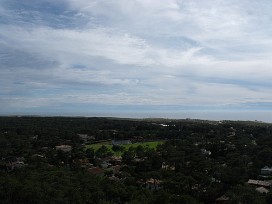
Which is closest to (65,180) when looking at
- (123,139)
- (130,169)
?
(130,169)

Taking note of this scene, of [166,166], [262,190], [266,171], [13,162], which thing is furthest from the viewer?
[13,162]

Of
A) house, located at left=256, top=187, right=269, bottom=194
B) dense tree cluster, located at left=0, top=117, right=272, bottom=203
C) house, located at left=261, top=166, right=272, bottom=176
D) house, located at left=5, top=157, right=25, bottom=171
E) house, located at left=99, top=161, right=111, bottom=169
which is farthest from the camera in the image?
house, located at left=99, top=161, right=111, bottom=169

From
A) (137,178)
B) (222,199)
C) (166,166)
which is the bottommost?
(222,199)

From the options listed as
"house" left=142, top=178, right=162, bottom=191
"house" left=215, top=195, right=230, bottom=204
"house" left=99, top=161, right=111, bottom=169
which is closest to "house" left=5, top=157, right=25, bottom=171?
"house" left=99, top=161, right=111, bottom=169

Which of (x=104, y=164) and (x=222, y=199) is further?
(x=104, y=164)

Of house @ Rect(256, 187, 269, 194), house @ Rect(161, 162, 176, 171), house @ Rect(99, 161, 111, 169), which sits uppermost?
house @ Rect(161, 162, 176, 171)

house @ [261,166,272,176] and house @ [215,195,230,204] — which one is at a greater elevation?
house @ [261,166,272,176]

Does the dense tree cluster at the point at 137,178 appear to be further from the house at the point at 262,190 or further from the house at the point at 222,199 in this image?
the house at the point at 262,190

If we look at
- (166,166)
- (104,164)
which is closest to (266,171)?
→ (166,166)

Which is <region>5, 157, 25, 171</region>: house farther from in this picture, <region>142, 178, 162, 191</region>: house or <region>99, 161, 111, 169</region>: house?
<region>142, 178, 162, 191</region>: house

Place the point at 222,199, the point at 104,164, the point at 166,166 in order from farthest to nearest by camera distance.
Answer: the point at 104,164
the point at 166,166
the point at 222,199

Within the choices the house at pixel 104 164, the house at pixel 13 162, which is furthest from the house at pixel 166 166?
the house at pixel 13 162

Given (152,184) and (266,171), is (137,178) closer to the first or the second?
(152,184)
